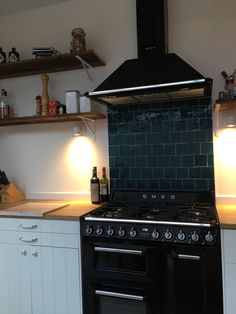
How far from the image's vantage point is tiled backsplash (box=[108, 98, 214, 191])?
2.17 m

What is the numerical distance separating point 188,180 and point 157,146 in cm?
38

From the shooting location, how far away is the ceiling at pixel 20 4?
2.47 metres

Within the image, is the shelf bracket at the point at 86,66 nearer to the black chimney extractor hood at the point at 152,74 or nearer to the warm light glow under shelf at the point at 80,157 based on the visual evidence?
Result: the black chimney extractor hood at the point at 152,74

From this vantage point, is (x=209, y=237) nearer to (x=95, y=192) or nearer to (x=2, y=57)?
(x=95, y=192)

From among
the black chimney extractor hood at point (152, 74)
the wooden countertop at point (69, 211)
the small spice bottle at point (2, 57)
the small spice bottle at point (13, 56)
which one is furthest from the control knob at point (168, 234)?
the small spice bottle at point (2, 57)

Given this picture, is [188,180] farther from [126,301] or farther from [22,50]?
[22,50]

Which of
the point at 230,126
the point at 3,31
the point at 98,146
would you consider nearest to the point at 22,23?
the point at 3,31

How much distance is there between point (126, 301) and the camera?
172 cm

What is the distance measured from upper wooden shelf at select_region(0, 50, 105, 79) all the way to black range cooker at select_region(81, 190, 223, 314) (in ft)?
4.15

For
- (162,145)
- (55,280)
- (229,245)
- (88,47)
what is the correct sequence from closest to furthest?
(229,245)
(55,280)
(162,145)
(88,47)

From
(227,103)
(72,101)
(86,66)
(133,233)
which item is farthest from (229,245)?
(86,66)

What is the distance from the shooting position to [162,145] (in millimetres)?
2273

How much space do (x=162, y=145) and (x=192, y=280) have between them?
1.07 meters

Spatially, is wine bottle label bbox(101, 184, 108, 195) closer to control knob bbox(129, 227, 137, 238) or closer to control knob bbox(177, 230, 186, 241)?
control knob bbox(129, 227, 137, 238)
